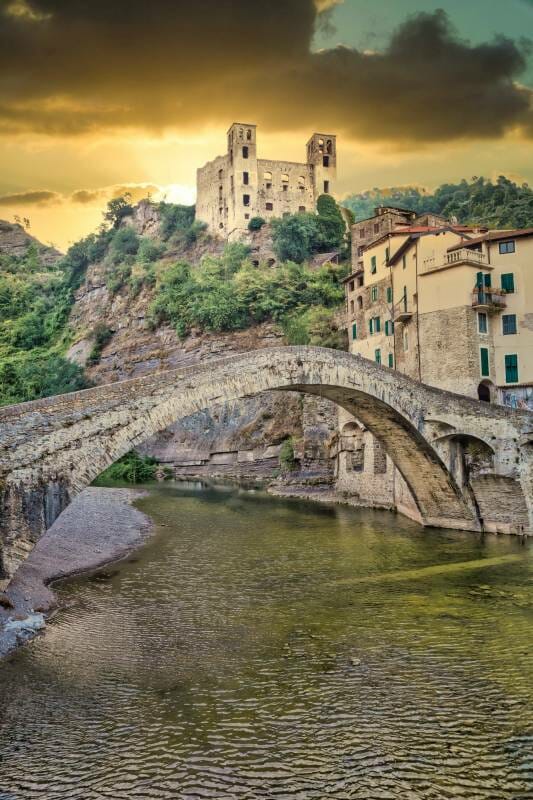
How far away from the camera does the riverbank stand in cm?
1283

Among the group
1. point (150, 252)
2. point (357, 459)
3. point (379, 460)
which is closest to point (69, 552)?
point (379, 460)

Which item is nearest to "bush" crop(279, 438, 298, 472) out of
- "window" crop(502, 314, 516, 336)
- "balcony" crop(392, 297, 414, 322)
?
"balcony" crop(392, 297, 414, 322)

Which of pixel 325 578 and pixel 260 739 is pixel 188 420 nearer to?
pixel 325 578

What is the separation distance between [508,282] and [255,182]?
162 ft

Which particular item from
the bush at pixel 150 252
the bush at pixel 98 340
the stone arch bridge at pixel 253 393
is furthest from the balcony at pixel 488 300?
the bush at pixel 150 252

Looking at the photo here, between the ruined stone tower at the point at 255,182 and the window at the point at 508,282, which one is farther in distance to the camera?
the ruined stone tower at the point at 255,182

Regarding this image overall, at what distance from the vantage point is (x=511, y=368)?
2617 cm

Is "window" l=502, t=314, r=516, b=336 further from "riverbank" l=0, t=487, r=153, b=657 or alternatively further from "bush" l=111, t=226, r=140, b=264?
"bush" l=111, t=226, r=140, b=264

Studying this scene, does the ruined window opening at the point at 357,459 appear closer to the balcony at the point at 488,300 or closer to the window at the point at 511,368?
the window at the point at 511,368

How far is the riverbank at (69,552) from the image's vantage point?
12.8 m

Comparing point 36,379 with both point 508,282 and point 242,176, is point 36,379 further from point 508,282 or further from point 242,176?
point 508,282

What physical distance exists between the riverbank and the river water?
1.90 ft

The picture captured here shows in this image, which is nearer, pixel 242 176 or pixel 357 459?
pixel 357 459

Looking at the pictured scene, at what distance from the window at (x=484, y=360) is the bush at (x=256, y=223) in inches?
1829
